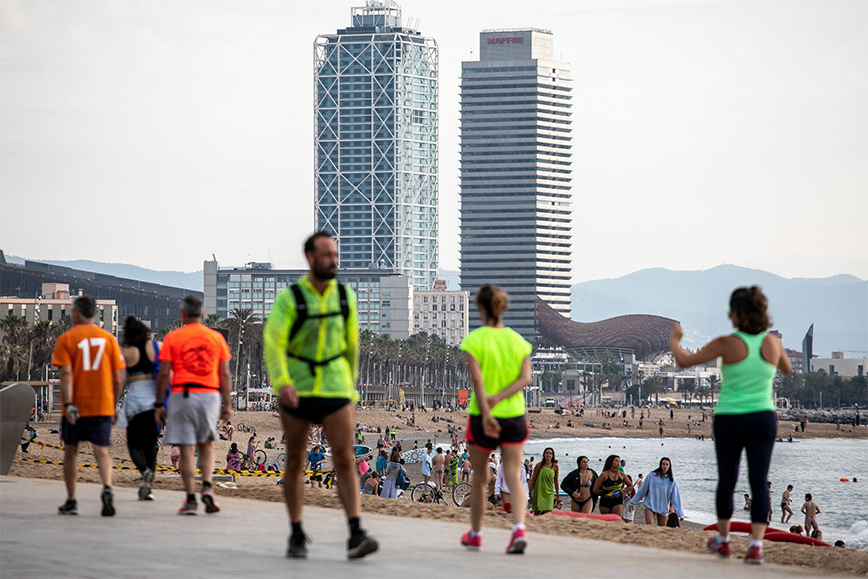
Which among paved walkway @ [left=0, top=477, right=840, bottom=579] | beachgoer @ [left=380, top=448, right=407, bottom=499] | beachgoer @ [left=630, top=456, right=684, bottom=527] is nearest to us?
paved walkway @ [left=0, top=477, right=840, bottom=579]

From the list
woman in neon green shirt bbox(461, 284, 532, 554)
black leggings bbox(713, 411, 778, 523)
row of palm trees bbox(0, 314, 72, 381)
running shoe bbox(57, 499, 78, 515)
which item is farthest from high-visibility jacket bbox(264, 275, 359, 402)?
row of palm trees bbox(0, 314, 72, 381)

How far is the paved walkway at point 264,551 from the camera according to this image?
639 cm

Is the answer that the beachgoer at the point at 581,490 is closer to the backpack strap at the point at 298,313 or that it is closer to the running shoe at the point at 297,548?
the running shoe at the point at 297,548

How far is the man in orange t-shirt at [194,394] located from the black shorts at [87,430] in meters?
0.51

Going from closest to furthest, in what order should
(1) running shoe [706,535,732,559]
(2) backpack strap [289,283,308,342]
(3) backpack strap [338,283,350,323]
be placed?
1. (2) backpack strap [289,283,308,342]
2. (3) backpack strap [338,283,350,323]
3. (1) running shoe [706,535,732,559]

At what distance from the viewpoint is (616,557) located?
762 cm

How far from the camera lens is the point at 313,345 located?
694 centimetres

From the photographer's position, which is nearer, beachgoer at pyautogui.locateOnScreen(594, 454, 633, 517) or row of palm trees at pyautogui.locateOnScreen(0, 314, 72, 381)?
beachgoer at pyautogui.locateOnScreen(594, 454, 633, 517)

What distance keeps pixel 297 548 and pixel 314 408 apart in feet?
3.00

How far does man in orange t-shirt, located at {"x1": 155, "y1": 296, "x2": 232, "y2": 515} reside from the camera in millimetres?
9195

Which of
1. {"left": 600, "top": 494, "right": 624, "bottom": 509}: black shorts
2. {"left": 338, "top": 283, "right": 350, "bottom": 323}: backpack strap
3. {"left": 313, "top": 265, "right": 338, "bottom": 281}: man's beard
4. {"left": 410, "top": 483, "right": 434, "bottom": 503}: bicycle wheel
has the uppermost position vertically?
{"left": 313, "top": 265, "right": 338, "bottom": 281}: man's beard

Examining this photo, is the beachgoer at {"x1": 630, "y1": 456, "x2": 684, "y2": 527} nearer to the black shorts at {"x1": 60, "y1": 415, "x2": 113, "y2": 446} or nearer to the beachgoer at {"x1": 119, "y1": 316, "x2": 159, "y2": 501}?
the beachgoer at {"x1": 119, "y1": 316, "x2": 159, "y2": 501}

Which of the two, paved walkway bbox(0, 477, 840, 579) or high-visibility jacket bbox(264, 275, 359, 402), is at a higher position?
high-visibility jacket bbox(264, 275, 359, 402)

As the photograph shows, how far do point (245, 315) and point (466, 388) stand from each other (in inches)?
3562
